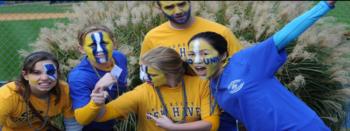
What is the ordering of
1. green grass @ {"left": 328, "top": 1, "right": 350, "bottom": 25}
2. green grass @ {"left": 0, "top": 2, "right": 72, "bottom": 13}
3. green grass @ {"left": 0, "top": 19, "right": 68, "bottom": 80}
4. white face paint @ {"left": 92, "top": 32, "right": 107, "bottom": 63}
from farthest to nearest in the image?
green grass @ {"left": 0, "top": 2, "right": 72, "bottom": 13}, green grass @ {"left": 0, "top": 19, "right": 68, "bottom": 80}, green grass @ {"left": 328, "top": 1, "right": 350, "bottom": 25}, white face paint @ {"left": 92, "top": 32, "right": 107, "bottom": 63}

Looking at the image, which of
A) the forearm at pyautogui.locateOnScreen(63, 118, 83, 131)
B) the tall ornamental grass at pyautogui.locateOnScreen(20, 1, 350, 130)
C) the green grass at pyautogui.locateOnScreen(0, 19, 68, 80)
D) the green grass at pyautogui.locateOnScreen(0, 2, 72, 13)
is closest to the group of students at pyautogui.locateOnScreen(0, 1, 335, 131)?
the forearm at pyautogui.locateOnScreen(63, 118, 83, 131)

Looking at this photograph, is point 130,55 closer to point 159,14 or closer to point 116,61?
point 159,14

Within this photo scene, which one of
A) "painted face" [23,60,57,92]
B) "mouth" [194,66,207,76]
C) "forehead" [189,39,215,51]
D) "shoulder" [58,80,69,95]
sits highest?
"forehead" [189,39,215,51]

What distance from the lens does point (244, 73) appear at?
310 centimetres

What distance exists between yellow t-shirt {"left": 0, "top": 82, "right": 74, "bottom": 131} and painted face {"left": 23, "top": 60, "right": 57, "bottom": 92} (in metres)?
0.17

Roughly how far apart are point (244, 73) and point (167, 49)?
739mm

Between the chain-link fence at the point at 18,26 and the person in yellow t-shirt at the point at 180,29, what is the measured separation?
349 centimetres

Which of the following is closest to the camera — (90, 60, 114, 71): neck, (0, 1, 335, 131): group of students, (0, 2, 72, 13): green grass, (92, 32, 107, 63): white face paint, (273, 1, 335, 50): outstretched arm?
(273, 1, 335, 50): outstretched arm

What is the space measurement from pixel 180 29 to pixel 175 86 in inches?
24.9

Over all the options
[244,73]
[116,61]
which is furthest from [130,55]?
[244,73]

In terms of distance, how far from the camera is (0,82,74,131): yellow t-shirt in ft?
12.7

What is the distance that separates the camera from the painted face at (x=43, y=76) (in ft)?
12.6

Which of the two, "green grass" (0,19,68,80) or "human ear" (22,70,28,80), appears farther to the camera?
"green grass" (0,19,68,80)

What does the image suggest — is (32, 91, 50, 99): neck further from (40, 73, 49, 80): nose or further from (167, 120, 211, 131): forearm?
(167, 120, 211, 131): forearm
